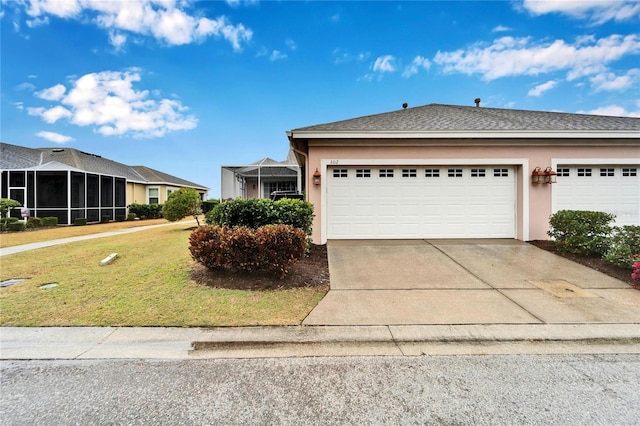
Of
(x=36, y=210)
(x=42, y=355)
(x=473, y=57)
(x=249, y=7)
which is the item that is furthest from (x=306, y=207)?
(x=36, y=210)

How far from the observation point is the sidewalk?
308cm

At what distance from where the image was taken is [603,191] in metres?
8.66

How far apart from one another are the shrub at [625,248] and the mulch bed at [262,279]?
19.4 feet

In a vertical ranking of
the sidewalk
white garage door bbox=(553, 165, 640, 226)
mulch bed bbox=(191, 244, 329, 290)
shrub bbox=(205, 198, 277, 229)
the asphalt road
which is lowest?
the asphalt road

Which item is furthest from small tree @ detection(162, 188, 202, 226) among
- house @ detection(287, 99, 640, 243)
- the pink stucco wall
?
the pink stucco wall

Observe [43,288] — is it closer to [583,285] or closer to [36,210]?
[583,285]

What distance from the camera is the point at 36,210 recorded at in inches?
635

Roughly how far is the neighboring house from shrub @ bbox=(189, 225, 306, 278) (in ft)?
33.6

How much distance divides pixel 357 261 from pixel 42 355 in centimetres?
524

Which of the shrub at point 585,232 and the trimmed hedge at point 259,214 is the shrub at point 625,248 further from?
the trimmed hedge at point 259,214

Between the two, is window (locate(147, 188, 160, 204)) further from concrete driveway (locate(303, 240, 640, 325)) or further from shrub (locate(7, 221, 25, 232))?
concrete driveway (locate(303, 240, 640, 325))

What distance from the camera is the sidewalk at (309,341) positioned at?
121 inches

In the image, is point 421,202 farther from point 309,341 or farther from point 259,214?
point 309,341

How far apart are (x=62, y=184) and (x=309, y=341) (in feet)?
65.8
